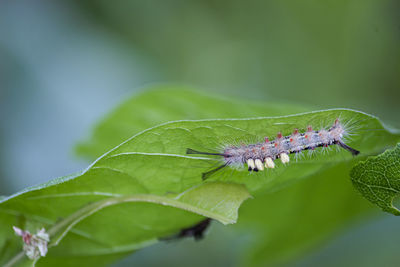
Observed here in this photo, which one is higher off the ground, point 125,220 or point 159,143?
point 159,143

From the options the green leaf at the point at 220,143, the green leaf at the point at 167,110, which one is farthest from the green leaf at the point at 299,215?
the green leaf at the point at 167,110

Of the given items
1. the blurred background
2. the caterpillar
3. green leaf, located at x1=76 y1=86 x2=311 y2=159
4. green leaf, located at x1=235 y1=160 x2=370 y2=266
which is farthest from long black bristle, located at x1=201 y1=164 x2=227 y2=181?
the blurred background

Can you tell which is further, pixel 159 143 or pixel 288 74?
pixel 288 74

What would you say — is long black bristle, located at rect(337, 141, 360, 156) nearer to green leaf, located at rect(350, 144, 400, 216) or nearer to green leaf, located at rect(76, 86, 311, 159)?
green leaf, located at rect(350, 144, 400, 216)

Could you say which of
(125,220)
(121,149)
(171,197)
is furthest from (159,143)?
(125,220)

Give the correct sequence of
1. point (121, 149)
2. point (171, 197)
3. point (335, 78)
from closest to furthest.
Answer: point (121, 149)
point (171, 197)
point (335, 78)

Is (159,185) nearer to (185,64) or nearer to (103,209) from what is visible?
(103,209)

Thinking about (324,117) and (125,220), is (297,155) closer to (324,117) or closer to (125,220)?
(324,117)
